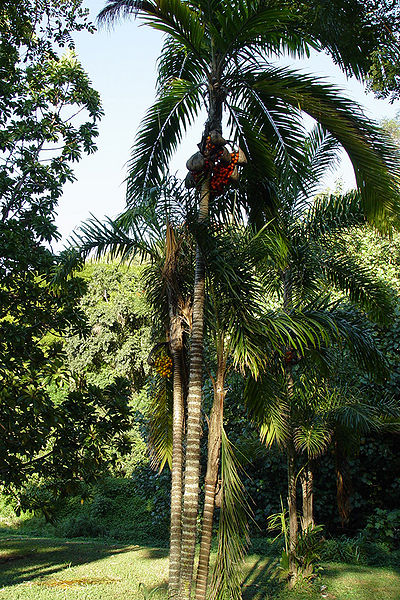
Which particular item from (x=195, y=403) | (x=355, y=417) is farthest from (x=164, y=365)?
(x=355, y=417)

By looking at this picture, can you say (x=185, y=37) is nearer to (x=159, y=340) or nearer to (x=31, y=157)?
(x=159, y=340)

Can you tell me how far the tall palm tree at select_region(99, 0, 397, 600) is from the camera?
489 cm

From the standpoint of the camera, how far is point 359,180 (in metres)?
4.75

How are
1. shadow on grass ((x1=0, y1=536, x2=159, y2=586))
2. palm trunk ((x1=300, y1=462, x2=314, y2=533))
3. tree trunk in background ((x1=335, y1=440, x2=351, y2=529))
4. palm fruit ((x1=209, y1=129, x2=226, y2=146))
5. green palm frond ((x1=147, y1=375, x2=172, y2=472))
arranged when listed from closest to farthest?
palm fruit ((x1=209, y1=129, x2=226, y2=146)) < green palm frond ((x1=147, y1=375, x2=172, y2=472)) < palm trunk ((x1=300, y1=462, x2=314, y2=533)) < tree trunk in background ((x1=335, y1=440, x2=351, y2=529)) < shadow on grass ((x1=0, y1=536, x2=159, y2=586))

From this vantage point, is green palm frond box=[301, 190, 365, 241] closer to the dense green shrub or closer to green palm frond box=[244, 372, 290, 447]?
green palm frond box=[244, 372, 290, 447]

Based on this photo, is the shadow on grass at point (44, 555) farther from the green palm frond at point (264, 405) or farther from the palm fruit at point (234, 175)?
the palm fruit at point (234, 175)

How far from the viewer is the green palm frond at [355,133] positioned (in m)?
4.62

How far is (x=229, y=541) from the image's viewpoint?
476 cm

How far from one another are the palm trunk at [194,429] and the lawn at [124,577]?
0.63m

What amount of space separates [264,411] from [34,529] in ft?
38.6

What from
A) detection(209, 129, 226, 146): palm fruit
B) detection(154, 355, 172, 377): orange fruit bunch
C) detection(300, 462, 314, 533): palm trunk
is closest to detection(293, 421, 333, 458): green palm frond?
detection(300, 462, 314, 533): palm trunk

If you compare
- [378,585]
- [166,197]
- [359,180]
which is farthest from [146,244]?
[378,585]

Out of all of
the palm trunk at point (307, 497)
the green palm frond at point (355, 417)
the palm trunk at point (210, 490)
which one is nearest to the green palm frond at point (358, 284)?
the green palm frond at point (355, 417)

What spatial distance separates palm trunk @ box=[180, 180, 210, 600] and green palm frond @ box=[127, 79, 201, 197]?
41.8 inches
